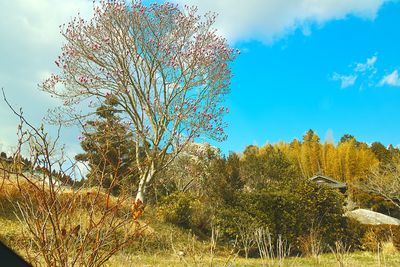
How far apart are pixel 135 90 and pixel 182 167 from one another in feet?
16.0

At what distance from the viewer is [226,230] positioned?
14.9m

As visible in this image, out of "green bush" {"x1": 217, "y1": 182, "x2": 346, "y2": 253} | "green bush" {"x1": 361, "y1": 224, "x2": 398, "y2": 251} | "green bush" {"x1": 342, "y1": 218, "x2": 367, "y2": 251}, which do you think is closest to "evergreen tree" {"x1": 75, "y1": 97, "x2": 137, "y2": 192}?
"green bush" {"x1": 217, "y1": 182, "x2": 346, "y2": 253}

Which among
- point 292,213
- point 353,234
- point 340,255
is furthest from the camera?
point 353,234

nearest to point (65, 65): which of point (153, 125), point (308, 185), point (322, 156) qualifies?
point (153, 125)

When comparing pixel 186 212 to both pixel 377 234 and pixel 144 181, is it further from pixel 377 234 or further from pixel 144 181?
pixel 377 234

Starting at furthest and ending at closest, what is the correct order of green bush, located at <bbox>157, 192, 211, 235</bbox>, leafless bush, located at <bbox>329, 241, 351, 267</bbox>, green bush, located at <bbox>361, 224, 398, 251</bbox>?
green bush, located at <bbox>157, 192, 211, 235</bbox> < green bush, located at <bbox>361, 224, 398, 251</bbox> < leafless bush, located at <bbox>329, 241, 351, 267</bbox>

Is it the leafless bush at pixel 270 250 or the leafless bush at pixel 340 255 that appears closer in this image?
the leafless bush at pixel 340 255

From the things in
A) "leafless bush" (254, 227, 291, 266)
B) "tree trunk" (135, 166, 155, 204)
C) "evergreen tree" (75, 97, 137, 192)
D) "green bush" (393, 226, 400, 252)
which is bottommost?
"leafless bush" (254, 227, 291, 266)

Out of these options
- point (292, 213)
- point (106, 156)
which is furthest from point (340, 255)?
point (292, 213)

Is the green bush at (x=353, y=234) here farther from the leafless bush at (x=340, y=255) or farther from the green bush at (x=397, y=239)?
the leafless bush at (x=340, y=255)

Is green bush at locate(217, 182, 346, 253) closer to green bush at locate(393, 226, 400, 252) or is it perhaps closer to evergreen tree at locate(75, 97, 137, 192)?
green bush at locate(393, 226, 400, 252)

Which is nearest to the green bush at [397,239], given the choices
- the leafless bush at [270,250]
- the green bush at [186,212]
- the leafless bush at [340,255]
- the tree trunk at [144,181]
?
the green bush at [186,212]

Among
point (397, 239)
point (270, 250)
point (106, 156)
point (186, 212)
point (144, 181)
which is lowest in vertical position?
point (270, 250)

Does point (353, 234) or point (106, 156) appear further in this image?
point (353, 234)
